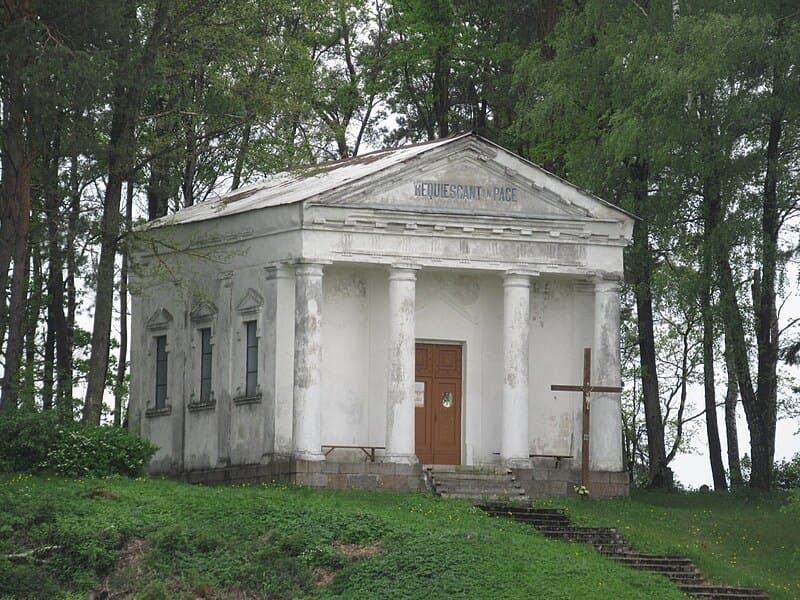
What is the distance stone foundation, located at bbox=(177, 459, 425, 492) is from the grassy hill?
3938 millimetres

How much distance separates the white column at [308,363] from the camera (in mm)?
38562

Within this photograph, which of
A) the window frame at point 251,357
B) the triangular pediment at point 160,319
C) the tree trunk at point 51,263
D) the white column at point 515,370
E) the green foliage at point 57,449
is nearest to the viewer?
the green foliage at point 57,449

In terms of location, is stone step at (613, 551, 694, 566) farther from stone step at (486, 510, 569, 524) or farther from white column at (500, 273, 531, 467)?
white column at (500, 273, 531, 467)

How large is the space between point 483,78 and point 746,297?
34.4 feet

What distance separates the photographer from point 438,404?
136ft

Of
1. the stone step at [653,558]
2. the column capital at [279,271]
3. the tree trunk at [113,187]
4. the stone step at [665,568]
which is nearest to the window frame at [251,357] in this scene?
the column capital at [279,271]

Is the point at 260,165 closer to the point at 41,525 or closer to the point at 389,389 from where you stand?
the point at 389,389

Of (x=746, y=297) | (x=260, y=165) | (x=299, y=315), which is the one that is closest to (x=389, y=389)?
(x=299, y=315)

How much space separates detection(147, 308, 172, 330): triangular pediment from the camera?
44.2m

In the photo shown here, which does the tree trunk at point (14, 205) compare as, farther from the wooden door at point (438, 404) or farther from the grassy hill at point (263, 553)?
the wooden door at point (438, 404)

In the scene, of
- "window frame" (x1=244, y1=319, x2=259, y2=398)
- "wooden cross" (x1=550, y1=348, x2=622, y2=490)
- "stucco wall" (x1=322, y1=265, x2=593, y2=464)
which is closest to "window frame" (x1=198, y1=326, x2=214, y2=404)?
"window frame" (x1=244, y1=319, x2=259, y2=398)

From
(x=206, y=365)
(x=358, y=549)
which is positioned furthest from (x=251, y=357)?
(x=358, y=549)

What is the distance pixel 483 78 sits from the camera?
55875 millimetres

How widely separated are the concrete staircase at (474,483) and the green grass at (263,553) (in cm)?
403
